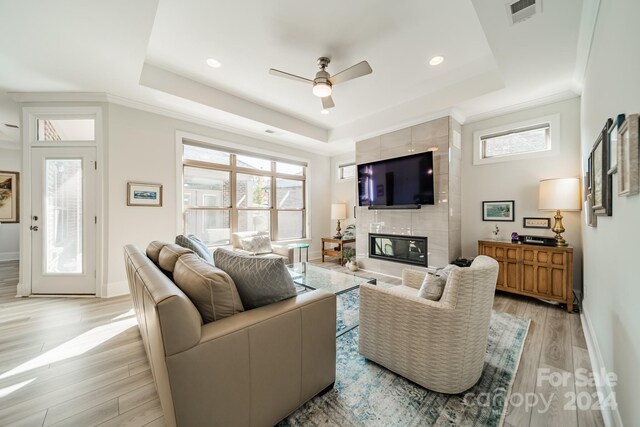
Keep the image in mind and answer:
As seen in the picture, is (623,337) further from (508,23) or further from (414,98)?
(414,98)

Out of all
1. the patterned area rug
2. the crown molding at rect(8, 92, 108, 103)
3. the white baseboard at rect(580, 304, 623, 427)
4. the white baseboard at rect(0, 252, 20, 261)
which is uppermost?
the crown molding at rect(8, 92, 108, 103)

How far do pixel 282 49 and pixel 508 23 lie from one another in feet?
7.09

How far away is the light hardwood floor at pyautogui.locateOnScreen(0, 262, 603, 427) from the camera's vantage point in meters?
1.41

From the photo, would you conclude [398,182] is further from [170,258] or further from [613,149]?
[170,258]

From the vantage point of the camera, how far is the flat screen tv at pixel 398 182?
379 cm

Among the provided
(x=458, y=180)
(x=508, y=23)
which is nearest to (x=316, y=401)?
(x=508, y=23)

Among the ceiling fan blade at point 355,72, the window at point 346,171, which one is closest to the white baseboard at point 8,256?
the window at point 346,171

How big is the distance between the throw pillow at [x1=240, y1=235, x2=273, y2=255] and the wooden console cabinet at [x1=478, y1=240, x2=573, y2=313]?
3.43 meters

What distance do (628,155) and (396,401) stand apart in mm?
1683

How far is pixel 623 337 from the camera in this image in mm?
1169

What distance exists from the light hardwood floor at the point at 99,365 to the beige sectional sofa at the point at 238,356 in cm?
63

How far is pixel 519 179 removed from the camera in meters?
3.45

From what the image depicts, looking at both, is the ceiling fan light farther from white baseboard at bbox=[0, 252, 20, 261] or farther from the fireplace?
white baseboard at bbox=[0, 252, 20, 261]

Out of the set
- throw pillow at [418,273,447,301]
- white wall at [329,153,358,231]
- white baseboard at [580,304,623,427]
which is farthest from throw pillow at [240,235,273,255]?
white baseboard at [580,304,623,427]
